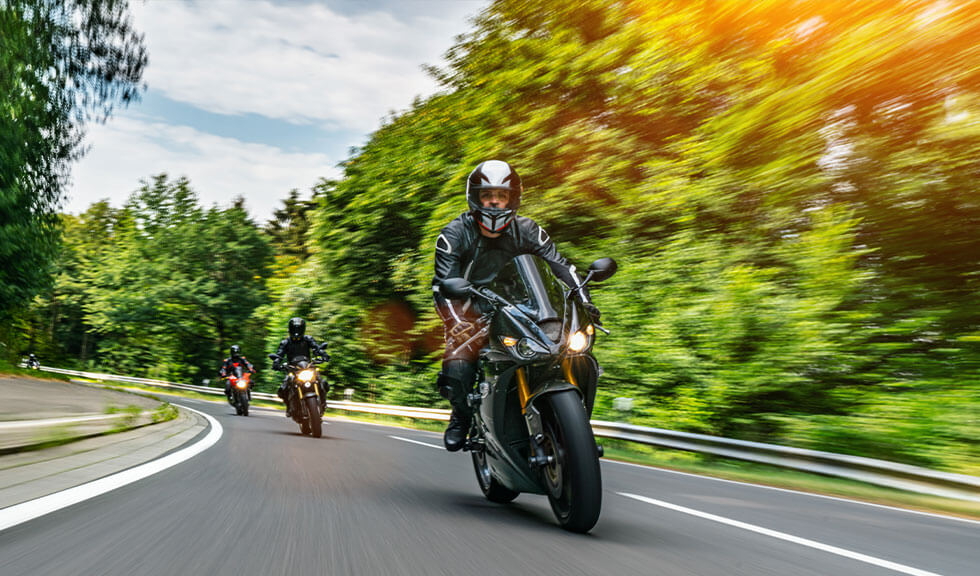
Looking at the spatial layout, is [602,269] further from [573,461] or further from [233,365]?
[233,365]

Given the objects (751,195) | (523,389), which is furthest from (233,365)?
(523,389)

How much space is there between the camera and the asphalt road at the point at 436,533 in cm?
343

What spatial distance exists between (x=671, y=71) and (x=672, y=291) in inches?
168

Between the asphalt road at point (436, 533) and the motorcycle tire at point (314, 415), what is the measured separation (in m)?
5.63

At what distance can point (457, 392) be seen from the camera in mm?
5465

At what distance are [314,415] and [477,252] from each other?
8004mm

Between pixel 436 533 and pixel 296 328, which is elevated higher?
pixel 296 328

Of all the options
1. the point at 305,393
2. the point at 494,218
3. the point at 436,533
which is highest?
the point at 494,218

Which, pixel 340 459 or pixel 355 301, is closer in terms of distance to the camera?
pixel 340 459

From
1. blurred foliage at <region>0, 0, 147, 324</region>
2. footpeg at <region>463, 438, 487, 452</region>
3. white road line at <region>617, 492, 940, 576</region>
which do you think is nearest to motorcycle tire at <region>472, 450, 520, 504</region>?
footpeg at <region>463, 438, 487, 452</region>

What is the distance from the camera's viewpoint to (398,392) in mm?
28016

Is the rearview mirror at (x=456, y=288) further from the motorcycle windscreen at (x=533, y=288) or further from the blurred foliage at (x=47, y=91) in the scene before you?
the blurred foliage at (x=47, y=91)

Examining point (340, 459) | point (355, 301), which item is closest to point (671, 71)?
point (340, 459)

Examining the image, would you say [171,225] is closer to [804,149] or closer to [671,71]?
[671,71]
